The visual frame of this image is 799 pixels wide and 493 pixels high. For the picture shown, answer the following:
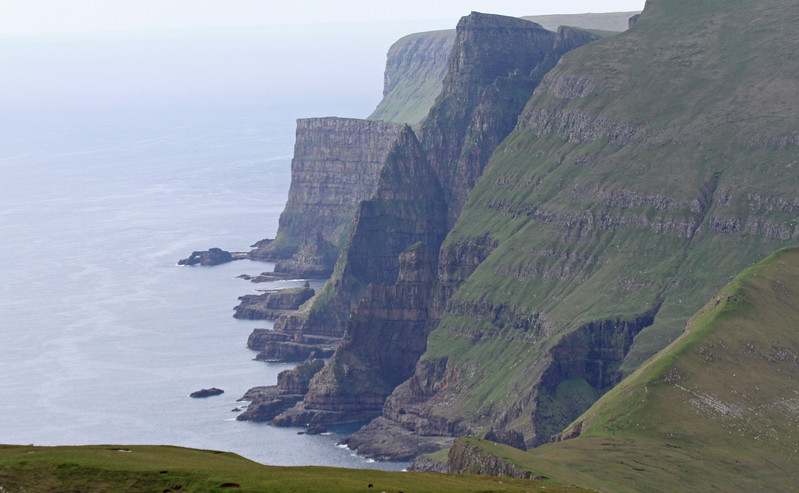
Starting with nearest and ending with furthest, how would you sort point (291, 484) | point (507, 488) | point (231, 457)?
point (291, 484) < point (507, 488) < point (231, 457)

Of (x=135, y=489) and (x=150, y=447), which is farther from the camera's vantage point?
(x=150, y=447)

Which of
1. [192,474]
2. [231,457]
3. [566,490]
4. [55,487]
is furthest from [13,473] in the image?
[566,490]

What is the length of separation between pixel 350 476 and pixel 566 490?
21450 millimetres

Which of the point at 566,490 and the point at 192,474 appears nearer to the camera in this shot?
the point at 192,474

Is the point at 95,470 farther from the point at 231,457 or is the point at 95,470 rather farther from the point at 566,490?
the point at 566,490

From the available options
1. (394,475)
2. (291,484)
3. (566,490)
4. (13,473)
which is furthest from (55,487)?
(566,490)

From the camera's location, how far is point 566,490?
6412 inches

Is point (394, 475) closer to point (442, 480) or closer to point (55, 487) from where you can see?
point (442, 480)

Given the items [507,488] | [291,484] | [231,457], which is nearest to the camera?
[291,484]

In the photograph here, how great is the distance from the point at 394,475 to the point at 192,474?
72.9 feet

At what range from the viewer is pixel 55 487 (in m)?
144

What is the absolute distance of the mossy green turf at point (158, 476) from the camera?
144m

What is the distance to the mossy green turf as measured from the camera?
144250 mm

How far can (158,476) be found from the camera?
480ft
